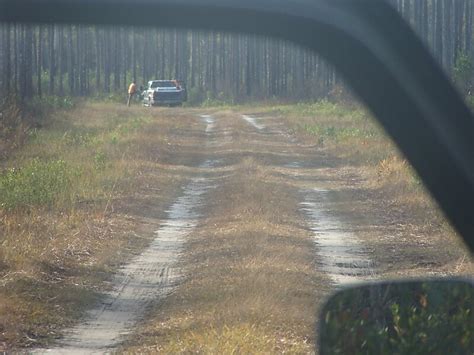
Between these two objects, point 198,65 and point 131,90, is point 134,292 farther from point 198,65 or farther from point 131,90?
point 198,65

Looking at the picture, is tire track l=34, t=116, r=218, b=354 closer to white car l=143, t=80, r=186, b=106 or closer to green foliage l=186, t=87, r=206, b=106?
white car l=143, t=80, r=186, b=106

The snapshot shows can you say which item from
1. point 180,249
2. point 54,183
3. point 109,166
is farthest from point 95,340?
point 109,166

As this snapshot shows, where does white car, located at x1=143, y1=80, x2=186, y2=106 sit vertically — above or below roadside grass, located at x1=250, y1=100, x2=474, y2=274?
below

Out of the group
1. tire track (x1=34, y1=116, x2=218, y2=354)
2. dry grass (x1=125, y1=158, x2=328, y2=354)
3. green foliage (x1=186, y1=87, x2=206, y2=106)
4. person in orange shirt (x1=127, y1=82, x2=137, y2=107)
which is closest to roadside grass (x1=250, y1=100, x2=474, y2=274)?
dry grass (x1=125, y1=158, x2=328, y2=354)

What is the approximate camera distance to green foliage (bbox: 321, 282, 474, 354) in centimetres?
321

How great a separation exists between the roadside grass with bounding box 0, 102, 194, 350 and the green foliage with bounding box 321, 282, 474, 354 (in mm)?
3844

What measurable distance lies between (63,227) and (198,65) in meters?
39.5

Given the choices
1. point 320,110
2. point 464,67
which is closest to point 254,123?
point 320,110

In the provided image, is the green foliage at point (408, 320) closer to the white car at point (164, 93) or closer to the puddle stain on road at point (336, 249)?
the puddle stain on road at point (336, 249)

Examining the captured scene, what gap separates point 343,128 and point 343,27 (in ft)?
86.9

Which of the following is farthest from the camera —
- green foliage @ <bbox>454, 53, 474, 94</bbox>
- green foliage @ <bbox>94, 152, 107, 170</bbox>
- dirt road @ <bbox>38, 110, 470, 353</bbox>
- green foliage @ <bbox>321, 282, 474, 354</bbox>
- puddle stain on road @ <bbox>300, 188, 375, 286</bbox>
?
green foliage @ <bbox>454, 53, 474, 94</bbox>

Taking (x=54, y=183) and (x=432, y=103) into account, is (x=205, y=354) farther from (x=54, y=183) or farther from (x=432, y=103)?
(x=54, y=183)

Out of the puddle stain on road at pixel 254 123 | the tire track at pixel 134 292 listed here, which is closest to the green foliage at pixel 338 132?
the puddle stain on road at pixel 254 123

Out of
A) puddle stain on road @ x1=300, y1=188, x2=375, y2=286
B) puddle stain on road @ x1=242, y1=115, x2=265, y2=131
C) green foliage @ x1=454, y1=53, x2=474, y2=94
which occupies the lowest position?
puddle stain on road @ x1=242, y1=115, x2=265, y2=131
